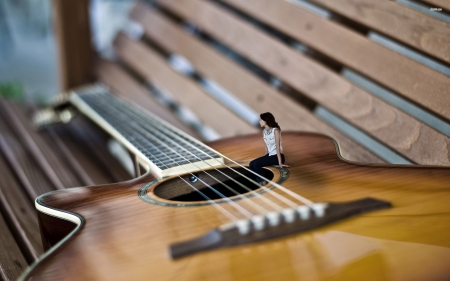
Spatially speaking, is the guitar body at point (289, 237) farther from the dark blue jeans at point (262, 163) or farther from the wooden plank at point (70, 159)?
the wooden plank at point (70, 159)

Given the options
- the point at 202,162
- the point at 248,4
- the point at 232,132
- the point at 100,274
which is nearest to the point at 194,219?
the point at 100,274

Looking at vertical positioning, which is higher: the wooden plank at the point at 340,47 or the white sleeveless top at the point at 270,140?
the wooden plank at the point at 340,47

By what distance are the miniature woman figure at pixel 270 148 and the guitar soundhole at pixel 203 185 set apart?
0.04m

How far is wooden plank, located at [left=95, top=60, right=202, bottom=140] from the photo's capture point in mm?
2033

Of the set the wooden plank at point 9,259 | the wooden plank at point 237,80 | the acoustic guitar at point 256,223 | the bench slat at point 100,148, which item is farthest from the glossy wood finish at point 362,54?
the wooden plank at point 9,259

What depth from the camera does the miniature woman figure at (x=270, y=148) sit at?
0.91m

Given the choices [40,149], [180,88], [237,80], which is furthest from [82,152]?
[237,80]

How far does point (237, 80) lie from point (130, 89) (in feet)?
2.32

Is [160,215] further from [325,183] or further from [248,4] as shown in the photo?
[248,4]

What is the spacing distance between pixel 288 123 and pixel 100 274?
1.00 metres

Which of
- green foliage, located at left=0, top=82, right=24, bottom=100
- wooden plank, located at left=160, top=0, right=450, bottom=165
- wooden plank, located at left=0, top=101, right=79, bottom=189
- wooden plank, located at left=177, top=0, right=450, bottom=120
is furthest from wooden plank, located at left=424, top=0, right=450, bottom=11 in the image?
green foliage, located at left=0, top=82, right=24, bottom=100

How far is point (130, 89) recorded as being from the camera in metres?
2.32

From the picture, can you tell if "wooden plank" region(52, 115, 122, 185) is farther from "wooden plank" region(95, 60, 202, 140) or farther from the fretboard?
"wooden plank" region(95, 60, 202, 140)

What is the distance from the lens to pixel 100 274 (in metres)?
0.68
